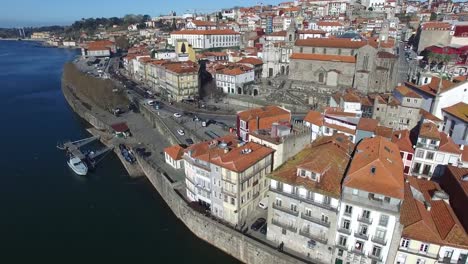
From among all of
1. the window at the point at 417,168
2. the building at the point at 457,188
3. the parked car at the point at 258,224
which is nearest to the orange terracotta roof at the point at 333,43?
the window at the point at 417,168

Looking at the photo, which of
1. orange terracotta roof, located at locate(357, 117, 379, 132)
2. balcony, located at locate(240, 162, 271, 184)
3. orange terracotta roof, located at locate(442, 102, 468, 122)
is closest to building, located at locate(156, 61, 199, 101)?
balcony, located at locate(240, 162, 271, 184)

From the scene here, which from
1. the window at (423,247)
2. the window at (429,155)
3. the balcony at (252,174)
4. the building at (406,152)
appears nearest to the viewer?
the window at (423,247)

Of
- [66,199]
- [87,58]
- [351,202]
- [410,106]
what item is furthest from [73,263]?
[87,58]

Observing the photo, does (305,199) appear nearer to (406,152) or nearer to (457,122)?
(406,152)

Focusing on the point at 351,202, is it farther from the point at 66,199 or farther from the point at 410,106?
the point at 66,199

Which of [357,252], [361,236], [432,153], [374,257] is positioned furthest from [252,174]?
[432,153]

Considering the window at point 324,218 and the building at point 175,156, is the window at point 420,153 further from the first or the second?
the building at point 175,156
